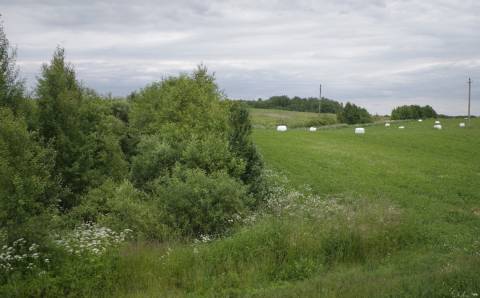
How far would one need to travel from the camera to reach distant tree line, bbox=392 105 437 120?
12638 centimetres

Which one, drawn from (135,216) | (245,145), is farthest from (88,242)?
(245,145)

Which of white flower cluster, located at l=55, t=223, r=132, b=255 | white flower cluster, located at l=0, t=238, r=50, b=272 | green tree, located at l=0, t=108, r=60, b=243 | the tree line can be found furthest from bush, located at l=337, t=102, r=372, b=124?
white flower cluster, located at l=0, t=238, r=50, b=272

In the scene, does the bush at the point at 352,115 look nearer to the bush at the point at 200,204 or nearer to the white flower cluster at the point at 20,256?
the bush at the point at 200,204

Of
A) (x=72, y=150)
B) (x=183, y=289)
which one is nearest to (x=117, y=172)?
(x=72, y=150)

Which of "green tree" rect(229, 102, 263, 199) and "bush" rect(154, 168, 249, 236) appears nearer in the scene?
"bush" rect(154, 168, 249, 236)

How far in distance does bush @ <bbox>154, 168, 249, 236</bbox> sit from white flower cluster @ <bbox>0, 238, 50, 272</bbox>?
14.7ft

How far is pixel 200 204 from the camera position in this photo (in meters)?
14.5

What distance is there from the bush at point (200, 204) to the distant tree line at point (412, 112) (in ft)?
394

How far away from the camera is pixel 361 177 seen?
81.3 ft

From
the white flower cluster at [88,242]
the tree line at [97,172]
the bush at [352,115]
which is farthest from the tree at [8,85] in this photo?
the bush at [352,115]

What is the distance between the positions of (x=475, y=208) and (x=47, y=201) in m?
16.3

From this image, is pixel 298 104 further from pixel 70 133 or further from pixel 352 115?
pixel 70 133

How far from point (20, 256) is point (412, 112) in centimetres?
12924

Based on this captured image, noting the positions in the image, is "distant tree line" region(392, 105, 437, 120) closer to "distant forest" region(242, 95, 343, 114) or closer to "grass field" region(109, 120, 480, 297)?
"distant forest" region(242, 95, 343, 114)
